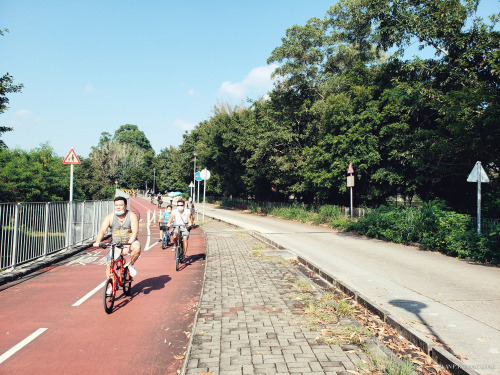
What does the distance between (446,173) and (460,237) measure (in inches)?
211

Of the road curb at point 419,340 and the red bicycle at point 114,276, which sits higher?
the red bicycle at point 114,276

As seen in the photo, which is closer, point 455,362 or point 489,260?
point 455,362

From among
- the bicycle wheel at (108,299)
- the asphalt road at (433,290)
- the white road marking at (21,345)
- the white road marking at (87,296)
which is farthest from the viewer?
the white road marking at (87,296)

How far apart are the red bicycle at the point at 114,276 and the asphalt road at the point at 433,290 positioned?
4.48 m

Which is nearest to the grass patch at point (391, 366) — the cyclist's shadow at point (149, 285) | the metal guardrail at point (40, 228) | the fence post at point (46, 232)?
the cyclist's shadow at point (149, 285)

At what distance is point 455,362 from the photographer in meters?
3.42

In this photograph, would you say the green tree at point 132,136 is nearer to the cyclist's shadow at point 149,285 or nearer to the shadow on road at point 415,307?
the cyclist's shadow at point 149,285

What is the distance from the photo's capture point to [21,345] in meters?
4.22

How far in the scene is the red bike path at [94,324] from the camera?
12.5 ft

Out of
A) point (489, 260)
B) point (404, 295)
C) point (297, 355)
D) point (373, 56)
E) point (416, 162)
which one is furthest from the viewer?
point (373, 56)

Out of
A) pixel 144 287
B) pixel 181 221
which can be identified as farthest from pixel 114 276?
pixel 181 221

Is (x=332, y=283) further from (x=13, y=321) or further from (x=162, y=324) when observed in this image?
(x=13, y=321)

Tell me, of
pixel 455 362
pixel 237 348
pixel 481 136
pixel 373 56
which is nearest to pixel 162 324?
pixel 237 348

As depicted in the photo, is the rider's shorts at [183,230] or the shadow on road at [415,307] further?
the rider's shorts at [183,230]
